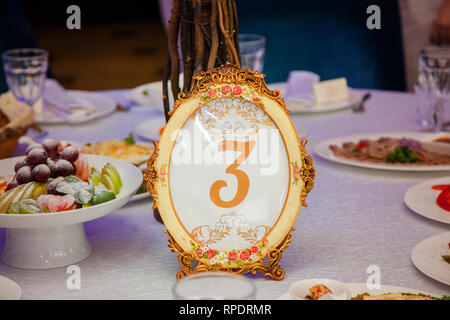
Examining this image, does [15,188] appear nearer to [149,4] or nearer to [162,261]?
[162,261]

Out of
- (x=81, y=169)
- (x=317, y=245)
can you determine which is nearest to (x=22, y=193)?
(x=81, y=169)

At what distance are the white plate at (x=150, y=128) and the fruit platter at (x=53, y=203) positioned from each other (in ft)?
2.27

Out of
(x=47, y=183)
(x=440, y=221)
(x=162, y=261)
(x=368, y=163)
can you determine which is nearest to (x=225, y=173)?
(x=162, y=261)

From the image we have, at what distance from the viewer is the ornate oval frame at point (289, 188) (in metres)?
1.03

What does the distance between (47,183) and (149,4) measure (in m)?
8.29

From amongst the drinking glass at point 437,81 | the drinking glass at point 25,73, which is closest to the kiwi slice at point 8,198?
the drinking glass at point 25,73

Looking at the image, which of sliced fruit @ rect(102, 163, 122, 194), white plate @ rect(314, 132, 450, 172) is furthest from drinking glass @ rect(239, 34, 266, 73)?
sliced fruit @ rect(102, 163, 122, 194)

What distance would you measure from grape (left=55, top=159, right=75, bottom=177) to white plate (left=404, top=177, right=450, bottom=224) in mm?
752

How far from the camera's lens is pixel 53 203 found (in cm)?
105

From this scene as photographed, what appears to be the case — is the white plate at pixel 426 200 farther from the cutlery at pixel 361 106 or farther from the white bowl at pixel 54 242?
the cutlery at pixel 361 106

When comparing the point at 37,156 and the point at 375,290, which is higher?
the point at 37,156

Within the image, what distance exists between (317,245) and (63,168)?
532mm

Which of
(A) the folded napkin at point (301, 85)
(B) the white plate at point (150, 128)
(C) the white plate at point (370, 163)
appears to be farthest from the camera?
(A) the folded napkin at point (301, 85)

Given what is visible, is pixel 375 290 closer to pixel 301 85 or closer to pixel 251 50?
pixel 251 50
